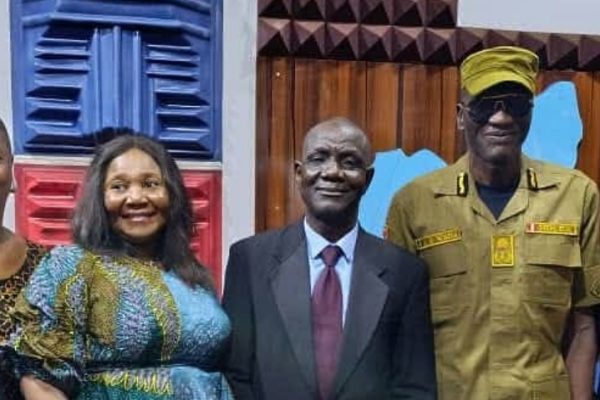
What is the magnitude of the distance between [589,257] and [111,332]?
1.31 m

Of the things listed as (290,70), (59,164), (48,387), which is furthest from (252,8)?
(48,387)

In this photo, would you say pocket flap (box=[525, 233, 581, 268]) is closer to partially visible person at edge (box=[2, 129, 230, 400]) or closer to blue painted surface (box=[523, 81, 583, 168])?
partially visible person at edge (box=[2, 129, 230, 400])

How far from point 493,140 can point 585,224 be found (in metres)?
0.36

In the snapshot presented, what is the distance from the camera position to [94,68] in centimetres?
346

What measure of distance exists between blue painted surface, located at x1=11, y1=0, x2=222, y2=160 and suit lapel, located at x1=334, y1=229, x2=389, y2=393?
1.47 metres

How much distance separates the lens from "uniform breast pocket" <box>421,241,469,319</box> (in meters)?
2.47

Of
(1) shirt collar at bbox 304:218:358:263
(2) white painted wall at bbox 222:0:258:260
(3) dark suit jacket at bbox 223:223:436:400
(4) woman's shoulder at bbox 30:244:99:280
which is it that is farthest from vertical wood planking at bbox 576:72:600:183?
(4) woman's shoulder at bbox 30:244:99:280

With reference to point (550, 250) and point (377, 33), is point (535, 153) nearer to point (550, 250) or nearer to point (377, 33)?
Answer: point (377, 33)

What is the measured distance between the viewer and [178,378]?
2.18 metres

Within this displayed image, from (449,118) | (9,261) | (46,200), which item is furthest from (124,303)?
(449,118)

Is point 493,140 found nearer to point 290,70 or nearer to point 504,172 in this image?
point 504,172

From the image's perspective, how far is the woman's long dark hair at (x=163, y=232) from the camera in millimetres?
2219

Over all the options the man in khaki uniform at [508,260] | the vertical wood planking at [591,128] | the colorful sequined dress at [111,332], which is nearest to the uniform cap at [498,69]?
the man in khaki uniform at [508,260]

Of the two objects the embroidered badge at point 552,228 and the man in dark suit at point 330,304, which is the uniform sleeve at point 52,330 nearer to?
the man in dark suit at point 330,304
